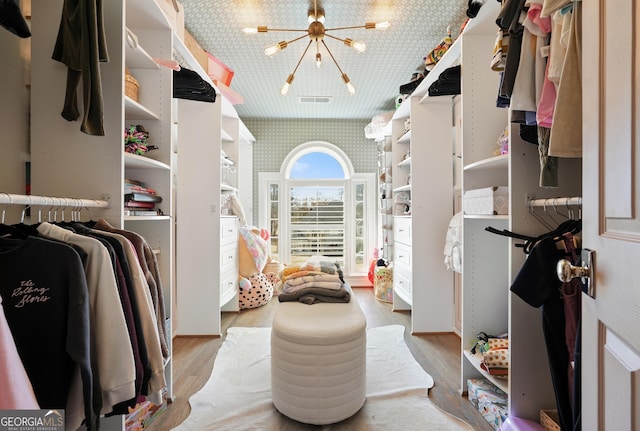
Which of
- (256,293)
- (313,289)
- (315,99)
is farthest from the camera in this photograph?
(315,99)

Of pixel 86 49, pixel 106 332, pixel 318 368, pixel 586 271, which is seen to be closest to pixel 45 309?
pixel 106 332

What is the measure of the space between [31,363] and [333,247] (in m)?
4.00

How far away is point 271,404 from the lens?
1783mm

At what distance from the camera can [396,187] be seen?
11.5ft

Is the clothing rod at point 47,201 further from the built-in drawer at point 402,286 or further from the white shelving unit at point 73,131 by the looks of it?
the built-in drawer at point 402,286

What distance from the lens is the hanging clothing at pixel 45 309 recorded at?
2.91ft

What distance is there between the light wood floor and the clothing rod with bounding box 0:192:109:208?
1.24 m

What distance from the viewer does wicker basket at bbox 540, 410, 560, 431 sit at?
1.36 metres

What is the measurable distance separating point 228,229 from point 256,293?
0.92 metres

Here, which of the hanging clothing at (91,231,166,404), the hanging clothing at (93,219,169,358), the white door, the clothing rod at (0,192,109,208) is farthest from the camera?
the hanging clothing at (93,219,169,358)

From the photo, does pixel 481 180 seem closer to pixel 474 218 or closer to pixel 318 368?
pixel 474 218

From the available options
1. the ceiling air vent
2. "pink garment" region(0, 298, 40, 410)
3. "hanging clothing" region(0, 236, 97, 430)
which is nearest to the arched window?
the ceiling air vent

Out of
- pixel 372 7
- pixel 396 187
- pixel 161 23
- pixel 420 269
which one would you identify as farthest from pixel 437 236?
pixel 161 23

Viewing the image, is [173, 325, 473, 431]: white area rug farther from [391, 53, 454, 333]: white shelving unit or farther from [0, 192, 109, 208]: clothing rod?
[0, 192, 109, 208]: clothing rod
